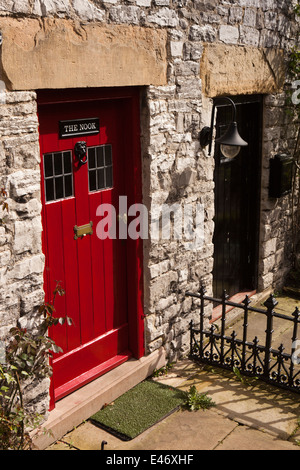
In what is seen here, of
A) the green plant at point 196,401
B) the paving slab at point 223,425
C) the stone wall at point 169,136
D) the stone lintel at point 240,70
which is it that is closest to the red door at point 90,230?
the stone wall at point 169,136

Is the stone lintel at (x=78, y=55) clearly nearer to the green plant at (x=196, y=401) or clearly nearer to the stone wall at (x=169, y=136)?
the stone wall at (x=169, y=136)

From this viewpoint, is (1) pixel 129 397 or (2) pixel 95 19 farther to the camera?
(1) pixel 129 397

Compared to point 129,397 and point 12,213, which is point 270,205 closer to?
point 129,397

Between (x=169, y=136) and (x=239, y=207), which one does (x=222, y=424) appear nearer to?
(x=169, y=136)

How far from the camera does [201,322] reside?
529 centimetres

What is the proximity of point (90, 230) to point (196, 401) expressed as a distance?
1.67m

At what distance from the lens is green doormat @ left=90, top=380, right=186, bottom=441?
13.9ft

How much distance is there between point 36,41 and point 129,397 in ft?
9.50

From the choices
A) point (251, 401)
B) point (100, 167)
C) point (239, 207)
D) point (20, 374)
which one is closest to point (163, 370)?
point (251, 401)

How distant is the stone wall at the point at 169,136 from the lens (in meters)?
3.58

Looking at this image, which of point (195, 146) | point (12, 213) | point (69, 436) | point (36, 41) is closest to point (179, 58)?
point (195, 146)

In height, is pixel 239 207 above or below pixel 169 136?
below

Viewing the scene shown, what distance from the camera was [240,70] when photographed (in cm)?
576

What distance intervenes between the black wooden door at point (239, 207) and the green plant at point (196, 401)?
1816 mm
